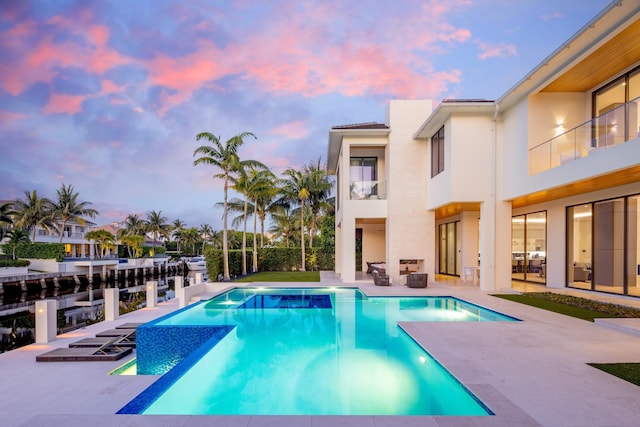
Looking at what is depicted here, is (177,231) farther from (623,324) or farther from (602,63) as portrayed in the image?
(623,324)

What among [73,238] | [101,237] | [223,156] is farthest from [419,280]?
[73,238]

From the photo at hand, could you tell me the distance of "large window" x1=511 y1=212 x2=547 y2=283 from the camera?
542 inches

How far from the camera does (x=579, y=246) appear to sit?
1189cm

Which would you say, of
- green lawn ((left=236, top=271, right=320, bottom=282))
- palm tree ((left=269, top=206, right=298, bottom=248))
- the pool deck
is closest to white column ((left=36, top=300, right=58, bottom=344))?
the pool deck

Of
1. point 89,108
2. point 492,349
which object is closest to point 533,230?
point 492,349

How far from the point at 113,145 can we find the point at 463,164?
3594 centimetres

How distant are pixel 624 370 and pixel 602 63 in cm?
Result: 892

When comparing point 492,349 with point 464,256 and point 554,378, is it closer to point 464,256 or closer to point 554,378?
point 554,378

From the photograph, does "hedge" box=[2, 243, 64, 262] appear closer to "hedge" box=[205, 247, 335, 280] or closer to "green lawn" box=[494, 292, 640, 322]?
"hedge" box=[205, 247, 335, 280]

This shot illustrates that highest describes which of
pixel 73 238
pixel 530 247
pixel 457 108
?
pixel 457 108

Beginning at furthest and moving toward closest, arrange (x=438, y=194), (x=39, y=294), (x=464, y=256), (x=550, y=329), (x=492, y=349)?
(x=39, y=294), (x=464, y=256), (x=438, y=194), (x=550, y=329), (x=492, y=349)

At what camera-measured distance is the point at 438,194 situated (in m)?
13.6

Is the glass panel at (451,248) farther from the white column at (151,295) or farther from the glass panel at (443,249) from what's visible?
the white column at (151,295)

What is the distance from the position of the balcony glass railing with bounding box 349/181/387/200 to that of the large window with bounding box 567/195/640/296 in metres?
7.35
